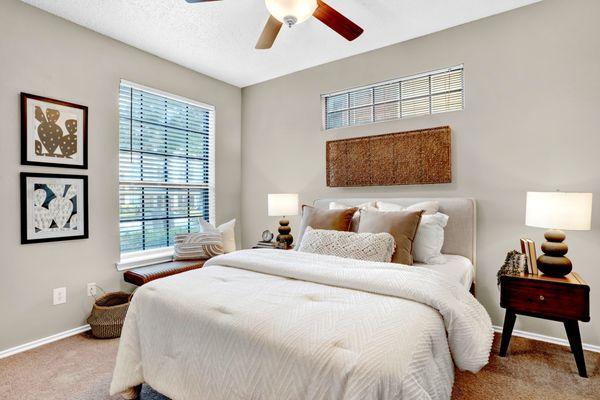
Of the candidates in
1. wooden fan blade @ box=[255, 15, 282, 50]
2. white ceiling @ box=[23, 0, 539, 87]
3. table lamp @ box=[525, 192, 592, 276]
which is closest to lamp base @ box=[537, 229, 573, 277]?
table lamp @ box=[525, 192, 592, 276]

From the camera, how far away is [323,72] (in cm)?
376

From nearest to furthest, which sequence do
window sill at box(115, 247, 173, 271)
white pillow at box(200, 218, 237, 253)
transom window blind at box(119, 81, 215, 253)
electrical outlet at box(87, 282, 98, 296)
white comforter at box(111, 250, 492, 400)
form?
1. white comforter at box(111, 250, 492, 400)
2. electrical outlet at box(87, 282, 98, 296)
3. window sill at box(115, 247, 173, 271)
4. transom window blind at box(119, 81, 215, 253)
5. white pillow at box(200, 218, 237, 253)

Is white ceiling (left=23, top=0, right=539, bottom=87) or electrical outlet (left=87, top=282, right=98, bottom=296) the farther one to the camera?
electrical outlet (left=87, top=282, right=98, bottom=296)

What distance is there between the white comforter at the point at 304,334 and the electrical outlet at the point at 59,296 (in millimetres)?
1405

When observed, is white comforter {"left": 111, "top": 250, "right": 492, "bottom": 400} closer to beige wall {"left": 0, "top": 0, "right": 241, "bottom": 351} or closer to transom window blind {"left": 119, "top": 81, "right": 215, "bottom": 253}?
beige wall {"left": 0, "top": 0, "right": 241, "bottom": 351}

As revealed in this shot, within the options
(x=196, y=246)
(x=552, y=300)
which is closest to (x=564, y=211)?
(x=552, y=300)

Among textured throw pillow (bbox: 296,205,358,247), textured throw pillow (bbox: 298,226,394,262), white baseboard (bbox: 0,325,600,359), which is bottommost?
A: white baseboard (bbox: 0,325,600,359)

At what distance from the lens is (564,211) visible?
2100mm

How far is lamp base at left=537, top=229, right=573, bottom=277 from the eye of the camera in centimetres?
A: 219

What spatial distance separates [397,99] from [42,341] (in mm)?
3820

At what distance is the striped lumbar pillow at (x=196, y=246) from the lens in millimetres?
3453

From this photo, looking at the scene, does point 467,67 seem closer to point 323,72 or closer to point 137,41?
point 323,72

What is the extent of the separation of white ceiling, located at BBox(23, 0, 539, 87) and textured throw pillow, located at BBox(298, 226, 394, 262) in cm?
181

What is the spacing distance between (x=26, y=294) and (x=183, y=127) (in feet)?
7.19
